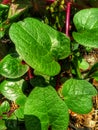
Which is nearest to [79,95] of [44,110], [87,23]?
[44,110]

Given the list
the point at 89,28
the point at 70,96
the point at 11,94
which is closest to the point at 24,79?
the point at 11,94

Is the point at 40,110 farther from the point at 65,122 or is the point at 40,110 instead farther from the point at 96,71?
the point at 96,71

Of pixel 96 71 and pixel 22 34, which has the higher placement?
pixel 22 34

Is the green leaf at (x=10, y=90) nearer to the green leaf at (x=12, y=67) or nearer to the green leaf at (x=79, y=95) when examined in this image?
the green leaf at (x=12, y=67)

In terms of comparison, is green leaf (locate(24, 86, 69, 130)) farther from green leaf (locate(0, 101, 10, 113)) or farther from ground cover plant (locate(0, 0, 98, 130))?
green leaf (locate(0, 101, 10, 113))

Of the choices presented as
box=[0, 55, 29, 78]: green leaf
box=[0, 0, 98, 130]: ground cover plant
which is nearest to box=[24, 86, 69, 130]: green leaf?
box=[0, 0, 98, 130]: ground cover plant

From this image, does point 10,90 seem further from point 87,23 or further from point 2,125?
point 87,23
